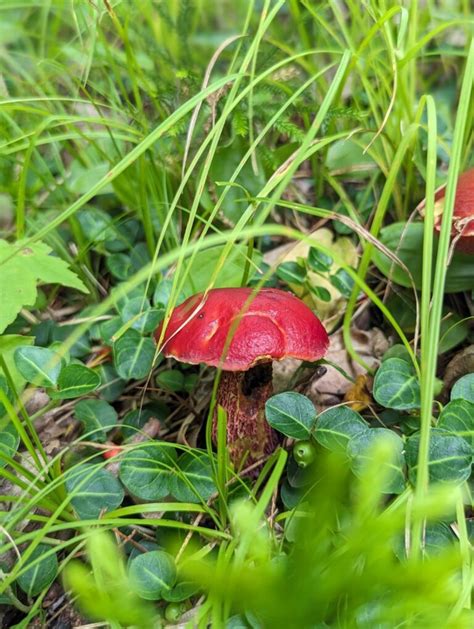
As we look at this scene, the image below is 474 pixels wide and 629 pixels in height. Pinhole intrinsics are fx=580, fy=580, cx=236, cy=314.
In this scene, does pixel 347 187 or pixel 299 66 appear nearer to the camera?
pixel 347 187

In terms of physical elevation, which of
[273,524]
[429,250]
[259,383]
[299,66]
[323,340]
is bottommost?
[273,524]

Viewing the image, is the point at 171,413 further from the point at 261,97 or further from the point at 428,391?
the point at 261,97

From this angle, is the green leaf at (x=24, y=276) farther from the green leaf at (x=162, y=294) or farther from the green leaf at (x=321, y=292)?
the green leaf at (x=321, y=292)

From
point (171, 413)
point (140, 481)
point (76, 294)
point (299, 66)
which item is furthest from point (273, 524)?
point (299, 66)

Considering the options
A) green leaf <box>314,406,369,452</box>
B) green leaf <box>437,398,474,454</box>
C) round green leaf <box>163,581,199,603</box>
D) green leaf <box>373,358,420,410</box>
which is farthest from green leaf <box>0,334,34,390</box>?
green leaf <box>437,398,474,454</box>

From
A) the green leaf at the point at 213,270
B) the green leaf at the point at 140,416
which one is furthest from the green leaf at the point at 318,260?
the green leaf at the point at 140,416

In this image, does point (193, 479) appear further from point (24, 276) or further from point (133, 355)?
point (24, 276)

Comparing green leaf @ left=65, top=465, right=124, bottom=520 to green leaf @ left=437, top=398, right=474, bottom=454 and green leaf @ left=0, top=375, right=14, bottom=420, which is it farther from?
green leaf @ left=437, top=398, right=474, bottom=454
